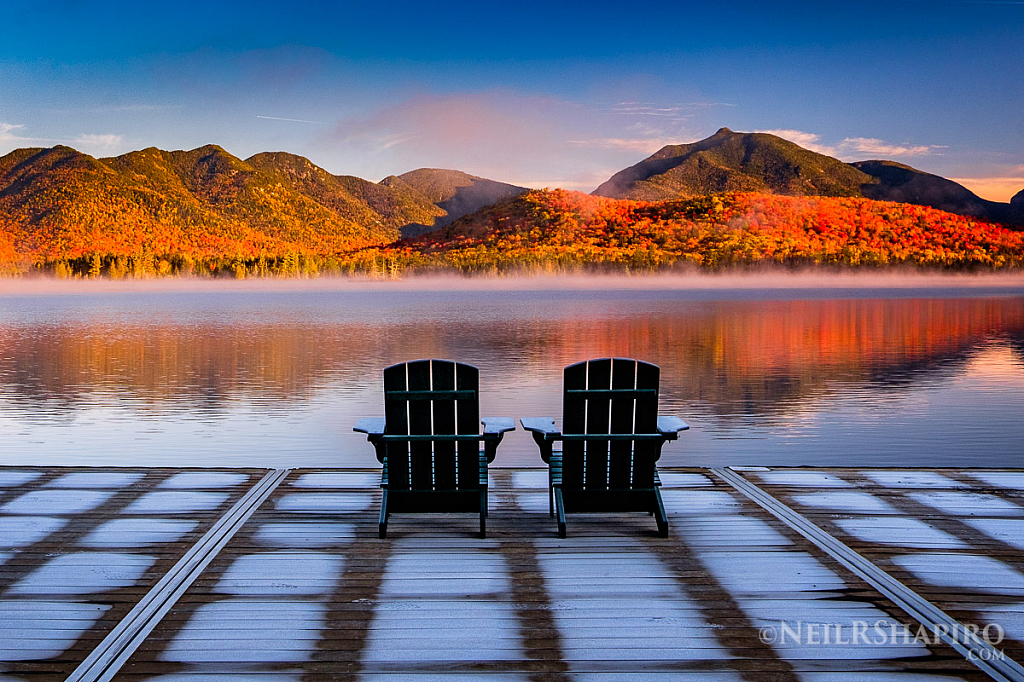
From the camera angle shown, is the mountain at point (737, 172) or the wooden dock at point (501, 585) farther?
the mountain at point (737, 172)

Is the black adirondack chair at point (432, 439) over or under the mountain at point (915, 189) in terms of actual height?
under

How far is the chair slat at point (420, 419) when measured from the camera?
164 inches

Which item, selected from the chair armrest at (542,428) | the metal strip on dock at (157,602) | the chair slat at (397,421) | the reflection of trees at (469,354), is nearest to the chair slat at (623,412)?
the chair armrest at (542,428)

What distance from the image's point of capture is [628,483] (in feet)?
14.2

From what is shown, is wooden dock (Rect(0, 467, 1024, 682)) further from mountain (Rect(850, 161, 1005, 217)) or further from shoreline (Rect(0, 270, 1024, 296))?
mountain (Rect(850, 161, 1005, 217))

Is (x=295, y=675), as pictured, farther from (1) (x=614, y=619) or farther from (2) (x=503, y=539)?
(2) (x=503, y=539)

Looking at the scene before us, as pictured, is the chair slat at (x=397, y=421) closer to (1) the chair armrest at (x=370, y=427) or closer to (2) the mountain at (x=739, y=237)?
(1) the chair armrest at (x=370, y=427)

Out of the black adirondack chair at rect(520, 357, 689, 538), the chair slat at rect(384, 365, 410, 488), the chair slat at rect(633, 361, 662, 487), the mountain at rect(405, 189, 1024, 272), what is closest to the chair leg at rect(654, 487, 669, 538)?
the black adirondack chair at rect(520, 357, 689, 538)

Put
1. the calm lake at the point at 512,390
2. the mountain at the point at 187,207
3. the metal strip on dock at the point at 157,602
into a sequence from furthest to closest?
the mountain at the point at 187,207 → the calm lake at the point at 512,390 → the metal strip on dock at the point at 157,602

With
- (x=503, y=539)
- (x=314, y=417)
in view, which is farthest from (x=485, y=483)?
(x=314, y=417)

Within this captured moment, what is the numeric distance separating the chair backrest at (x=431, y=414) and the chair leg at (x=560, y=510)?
16.0 inches

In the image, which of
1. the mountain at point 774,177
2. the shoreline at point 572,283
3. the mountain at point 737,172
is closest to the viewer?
the shoreline at point 572,283

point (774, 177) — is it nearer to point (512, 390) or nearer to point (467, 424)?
point (512, 390)

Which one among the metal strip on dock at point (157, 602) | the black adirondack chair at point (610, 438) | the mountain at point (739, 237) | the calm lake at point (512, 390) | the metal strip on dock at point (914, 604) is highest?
the mountain at point (739, 237)
